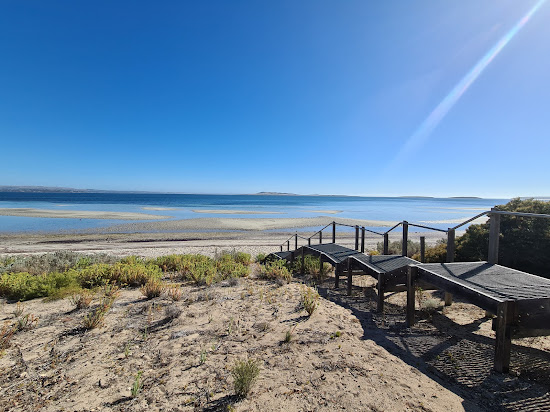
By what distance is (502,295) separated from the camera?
3346 millimetres

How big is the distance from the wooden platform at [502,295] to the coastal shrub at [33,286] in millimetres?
6868

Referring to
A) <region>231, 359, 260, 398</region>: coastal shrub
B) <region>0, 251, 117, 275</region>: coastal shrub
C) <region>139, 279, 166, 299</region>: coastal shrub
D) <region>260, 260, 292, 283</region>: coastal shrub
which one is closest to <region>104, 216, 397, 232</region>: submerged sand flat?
<region>0, 251, 117, 275</region>: coastal shrub

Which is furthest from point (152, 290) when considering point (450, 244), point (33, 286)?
point (450, 244)

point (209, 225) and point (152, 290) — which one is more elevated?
point (152, 290)

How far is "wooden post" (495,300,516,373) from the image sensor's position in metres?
3.07

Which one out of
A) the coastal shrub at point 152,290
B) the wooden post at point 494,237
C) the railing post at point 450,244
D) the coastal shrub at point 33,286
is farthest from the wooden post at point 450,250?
the coastal shrub at point 33,286

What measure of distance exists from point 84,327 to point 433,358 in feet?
16.0

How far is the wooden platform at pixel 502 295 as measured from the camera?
3.08m

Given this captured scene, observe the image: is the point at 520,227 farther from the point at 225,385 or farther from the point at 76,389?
the point at 76,389

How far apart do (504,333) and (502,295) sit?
0.47 m

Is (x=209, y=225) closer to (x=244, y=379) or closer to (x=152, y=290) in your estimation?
(x=152, y=290)

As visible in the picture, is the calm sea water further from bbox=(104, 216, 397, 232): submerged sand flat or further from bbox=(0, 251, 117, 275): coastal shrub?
bbox=(0, 251, 117, 275): coastal shrub

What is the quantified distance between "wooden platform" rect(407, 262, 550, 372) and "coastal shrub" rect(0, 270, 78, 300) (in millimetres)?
6868

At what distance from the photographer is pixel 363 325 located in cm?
449
